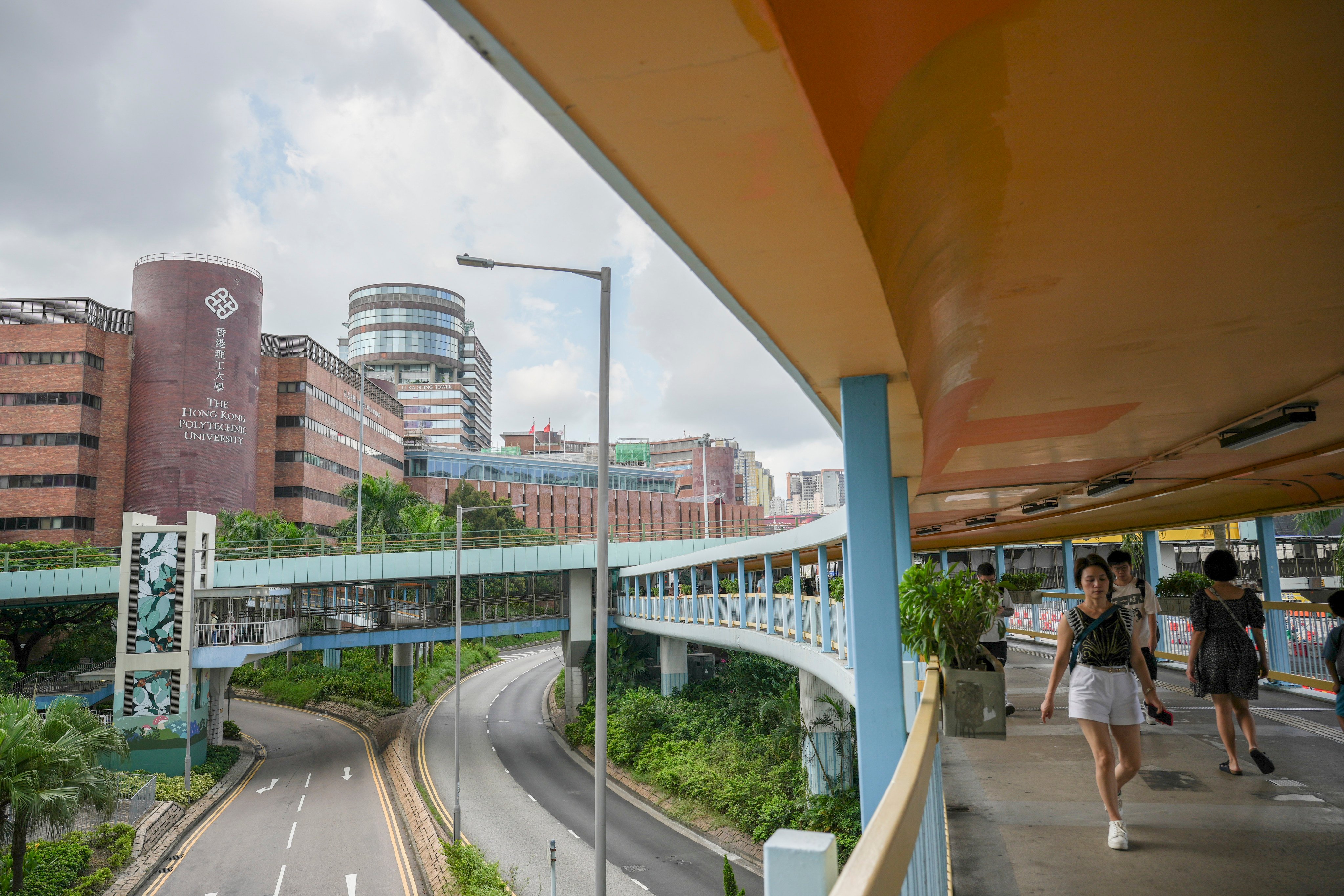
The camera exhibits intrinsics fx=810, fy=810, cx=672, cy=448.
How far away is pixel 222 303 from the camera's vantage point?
4853 centimetres

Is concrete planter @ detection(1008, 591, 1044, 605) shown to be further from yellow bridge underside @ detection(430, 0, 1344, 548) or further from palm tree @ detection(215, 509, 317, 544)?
palm tree @ detection(215, 509, 317, 544)

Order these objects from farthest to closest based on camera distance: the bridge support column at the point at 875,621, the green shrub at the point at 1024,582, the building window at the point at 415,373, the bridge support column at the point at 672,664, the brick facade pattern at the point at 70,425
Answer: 1. the building window at the point at 415,373
2. the brick facade pattern at the point at 70,425
3. the bridge support column at the point at 672,664
4. the green shrub at the point at 1024,582
5. the bridge support column at the point at 875,621

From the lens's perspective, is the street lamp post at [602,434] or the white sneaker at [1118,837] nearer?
the white sneaker at [1118,837]

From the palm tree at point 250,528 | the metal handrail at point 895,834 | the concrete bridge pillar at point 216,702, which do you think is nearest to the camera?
the metal handrail at point 895,834

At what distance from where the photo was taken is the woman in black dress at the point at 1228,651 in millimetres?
5855

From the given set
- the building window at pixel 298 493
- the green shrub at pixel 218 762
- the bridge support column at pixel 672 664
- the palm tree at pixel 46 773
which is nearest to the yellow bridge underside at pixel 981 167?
the palm tree at pixel 46 773

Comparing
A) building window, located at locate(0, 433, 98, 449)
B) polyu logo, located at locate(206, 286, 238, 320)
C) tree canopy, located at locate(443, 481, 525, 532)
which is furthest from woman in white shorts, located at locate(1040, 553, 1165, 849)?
polyu logo, located at locate(206, 286, 238, 320)

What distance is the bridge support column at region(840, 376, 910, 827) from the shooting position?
6.18 metres

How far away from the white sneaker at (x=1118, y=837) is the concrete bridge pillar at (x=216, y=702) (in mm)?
32252

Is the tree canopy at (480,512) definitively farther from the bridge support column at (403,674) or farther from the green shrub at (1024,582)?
the green shrub at (1024,582)

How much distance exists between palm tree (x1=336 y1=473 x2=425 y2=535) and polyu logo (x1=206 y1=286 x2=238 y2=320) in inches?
527

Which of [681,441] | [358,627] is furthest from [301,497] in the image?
[681,441]

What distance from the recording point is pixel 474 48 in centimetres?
193

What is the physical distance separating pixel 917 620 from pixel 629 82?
4.52 metres
